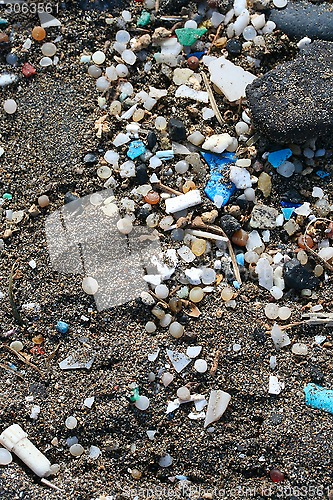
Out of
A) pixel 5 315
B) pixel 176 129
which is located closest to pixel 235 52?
pixel 176 129

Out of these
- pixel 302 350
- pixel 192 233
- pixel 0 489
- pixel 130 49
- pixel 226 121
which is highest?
pixel 130 49

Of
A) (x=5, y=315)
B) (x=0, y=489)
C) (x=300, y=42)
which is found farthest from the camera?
(x=300, y=42)

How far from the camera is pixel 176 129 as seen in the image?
2391 mm

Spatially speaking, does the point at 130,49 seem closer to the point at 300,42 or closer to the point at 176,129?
the point at 176,129

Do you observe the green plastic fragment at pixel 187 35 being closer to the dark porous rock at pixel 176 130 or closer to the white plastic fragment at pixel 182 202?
the dark porous rock at pixel 176 130

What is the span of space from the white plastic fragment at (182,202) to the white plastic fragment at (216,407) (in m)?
0.67

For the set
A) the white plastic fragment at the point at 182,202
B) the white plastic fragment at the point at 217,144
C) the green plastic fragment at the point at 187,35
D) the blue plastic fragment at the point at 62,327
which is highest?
the green plastic fragment at the point at 187,35

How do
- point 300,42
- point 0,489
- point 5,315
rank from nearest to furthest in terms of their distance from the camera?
point 0,489
point 5,315
point 300,42

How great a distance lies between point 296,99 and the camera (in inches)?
93.4

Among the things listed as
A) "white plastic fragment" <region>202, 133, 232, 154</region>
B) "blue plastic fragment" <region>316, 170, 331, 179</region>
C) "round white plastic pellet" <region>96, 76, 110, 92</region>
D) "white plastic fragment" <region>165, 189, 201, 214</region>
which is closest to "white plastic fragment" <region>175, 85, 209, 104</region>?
"white plastic fragment" <region>202, 133, 232, 154</region>

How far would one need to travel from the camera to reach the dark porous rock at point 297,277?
2.30m

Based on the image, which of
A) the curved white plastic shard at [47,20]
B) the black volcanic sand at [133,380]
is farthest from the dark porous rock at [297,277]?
the curved white plastic shard at [47,20]

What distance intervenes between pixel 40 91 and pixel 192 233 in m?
0.80

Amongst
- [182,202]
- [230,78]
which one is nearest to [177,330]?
[182,202]
